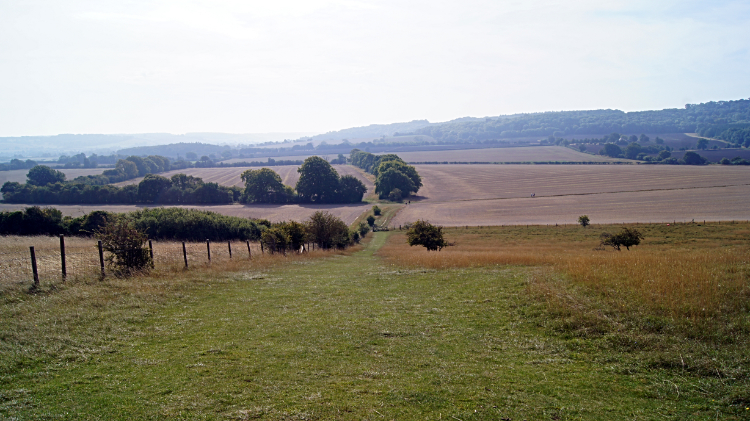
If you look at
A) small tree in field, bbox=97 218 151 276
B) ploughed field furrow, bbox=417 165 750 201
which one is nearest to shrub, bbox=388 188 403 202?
ploughed field furrow, bbox=417 165 750 201

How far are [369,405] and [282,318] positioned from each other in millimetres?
5987

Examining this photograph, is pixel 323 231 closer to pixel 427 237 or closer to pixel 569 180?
pixel 427 237

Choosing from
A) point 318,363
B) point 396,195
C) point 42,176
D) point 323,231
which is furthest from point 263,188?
point 318,363

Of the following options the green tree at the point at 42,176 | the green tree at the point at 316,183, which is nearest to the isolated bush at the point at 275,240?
the green tree at the point at 316,183

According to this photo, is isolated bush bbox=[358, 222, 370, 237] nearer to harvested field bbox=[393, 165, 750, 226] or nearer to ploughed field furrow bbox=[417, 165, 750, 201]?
harvested field bbox=[393, 165, 750, 226]

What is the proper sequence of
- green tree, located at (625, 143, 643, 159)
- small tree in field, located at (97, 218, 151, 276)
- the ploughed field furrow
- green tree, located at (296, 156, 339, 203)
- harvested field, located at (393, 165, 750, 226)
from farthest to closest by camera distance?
green tree, located at (625, 143, 643, 159)
green tree, located at (296, 156, 339, 203)
the ploughed field furrow
harvested field, located at (393, 165, 750, 226)
small tree in field, located at (97, 218, 151, 276)

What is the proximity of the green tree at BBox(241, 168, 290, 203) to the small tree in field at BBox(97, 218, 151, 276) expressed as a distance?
79.4 m

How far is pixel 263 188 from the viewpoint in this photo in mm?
96062

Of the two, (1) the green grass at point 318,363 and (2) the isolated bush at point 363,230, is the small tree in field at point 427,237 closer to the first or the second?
(1) the green grass at point 318,363

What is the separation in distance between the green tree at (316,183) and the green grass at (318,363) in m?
84.8

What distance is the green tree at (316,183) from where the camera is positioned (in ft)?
323

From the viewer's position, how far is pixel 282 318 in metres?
11.9

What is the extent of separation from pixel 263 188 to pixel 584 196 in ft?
230

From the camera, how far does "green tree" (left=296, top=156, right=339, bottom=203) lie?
98562mm
